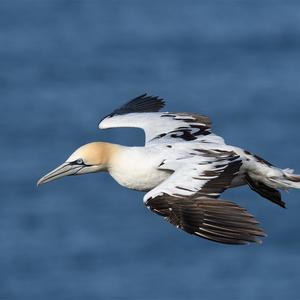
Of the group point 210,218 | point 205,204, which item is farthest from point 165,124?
point 210,218

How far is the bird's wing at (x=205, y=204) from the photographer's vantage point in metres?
17.5

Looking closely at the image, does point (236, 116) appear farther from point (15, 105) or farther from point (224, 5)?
point (224, 5)

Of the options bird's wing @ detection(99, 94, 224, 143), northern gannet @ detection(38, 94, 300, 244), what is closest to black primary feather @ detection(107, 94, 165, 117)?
bird's wing @ detection(99, 94, 224, 143)

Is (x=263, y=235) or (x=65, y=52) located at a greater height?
(x=263, y=235)

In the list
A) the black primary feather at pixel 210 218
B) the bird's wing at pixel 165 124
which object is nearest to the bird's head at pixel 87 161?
the bird's wing at pixel 165 124

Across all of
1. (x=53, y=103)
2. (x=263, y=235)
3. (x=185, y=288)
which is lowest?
(x=185, y=288)

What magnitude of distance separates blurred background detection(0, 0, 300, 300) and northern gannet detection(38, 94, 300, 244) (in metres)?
17.6

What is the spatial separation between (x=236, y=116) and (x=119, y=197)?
207 inches

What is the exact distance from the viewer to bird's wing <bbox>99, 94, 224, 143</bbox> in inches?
814

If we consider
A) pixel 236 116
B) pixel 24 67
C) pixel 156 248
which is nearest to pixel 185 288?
pixel 156 248

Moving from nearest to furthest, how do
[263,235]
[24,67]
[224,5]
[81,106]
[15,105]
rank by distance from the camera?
[263,235], [81,106], [15,105], [24,67], [224,5]

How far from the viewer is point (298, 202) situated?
133ft

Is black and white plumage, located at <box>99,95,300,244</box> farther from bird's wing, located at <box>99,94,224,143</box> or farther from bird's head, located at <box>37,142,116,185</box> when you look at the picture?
bird's head, located at <box>37,142,116,185</box>

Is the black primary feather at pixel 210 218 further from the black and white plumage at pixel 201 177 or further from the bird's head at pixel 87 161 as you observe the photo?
the bird's head at pixel 87 161
